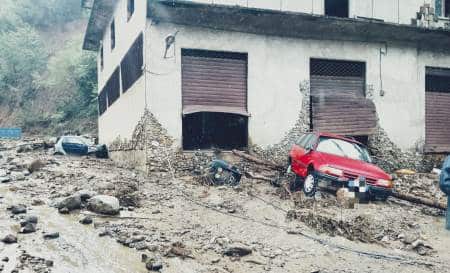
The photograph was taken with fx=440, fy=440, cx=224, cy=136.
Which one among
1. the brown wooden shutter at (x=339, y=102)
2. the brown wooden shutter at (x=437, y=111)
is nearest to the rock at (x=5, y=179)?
the brown wooden shutter at (x=339, y=102)

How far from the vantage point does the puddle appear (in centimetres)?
612

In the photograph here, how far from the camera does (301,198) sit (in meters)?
10.6

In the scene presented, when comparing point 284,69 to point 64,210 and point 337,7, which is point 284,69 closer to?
point 337,7

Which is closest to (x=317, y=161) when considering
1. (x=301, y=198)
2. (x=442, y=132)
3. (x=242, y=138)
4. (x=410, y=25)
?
(x=301, y=198)

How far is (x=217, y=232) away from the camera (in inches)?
316

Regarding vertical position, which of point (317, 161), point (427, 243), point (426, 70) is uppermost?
point (426, 70)

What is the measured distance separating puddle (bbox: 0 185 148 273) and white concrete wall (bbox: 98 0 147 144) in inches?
256

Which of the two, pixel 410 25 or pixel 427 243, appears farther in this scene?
pixel 410 25

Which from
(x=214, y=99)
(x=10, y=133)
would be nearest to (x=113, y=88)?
(x=214, y=99)

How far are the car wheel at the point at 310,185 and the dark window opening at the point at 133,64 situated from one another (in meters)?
6.35

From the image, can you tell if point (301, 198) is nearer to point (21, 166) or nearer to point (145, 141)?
point (145, 141)

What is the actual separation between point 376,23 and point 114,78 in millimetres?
11615

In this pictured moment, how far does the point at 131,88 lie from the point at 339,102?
749 cm

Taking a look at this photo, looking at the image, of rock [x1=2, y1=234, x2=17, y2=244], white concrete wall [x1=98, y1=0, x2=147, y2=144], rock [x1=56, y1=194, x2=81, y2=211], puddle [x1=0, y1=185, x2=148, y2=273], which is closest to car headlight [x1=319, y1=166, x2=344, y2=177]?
puddle [x1=0, y1=185, x2=148, y2=273]
